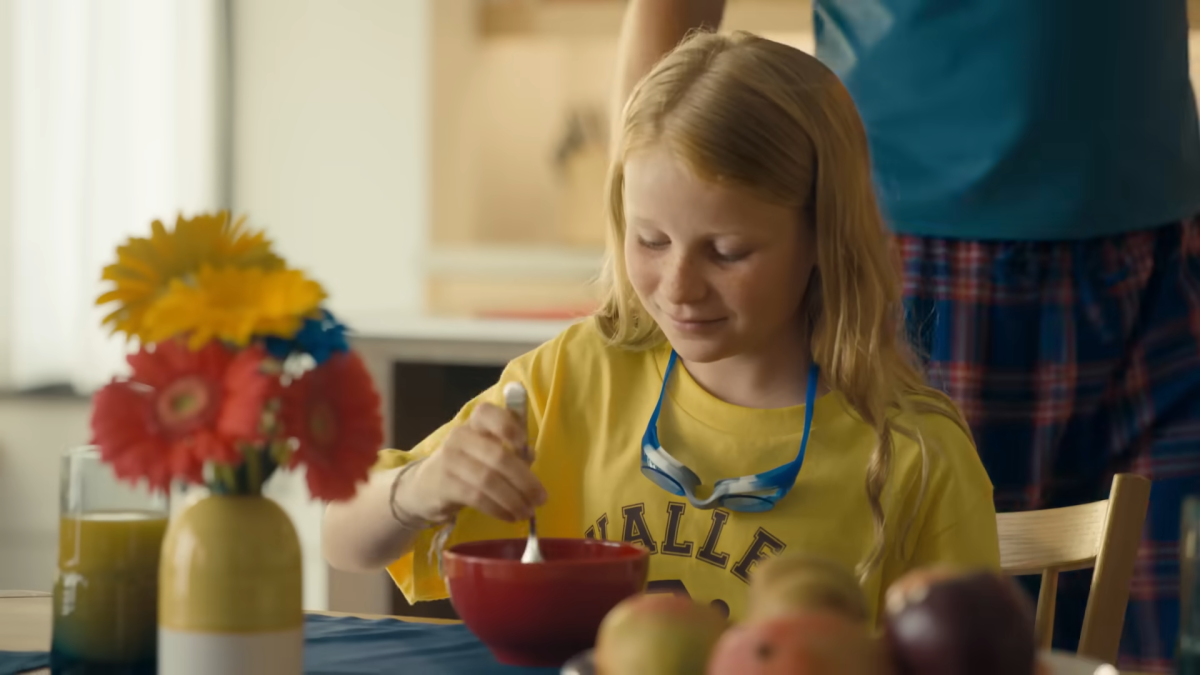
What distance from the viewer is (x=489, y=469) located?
1001mm

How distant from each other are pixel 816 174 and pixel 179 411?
0.63 m

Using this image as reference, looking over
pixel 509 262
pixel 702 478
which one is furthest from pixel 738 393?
pixel 509 262

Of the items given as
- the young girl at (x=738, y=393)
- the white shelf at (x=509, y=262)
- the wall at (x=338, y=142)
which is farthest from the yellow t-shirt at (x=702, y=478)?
the wall at (x=338, y=142)

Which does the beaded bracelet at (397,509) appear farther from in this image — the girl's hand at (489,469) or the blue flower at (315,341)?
the blue flower at (315,341)

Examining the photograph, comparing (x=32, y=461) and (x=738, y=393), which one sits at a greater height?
(x=738, y=393)

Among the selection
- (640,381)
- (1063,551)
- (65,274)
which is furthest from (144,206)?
(1063,551)

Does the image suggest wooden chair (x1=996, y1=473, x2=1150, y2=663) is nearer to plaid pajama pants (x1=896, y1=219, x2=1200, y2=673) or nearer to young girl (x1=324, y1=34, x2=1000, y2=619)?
young girl (x1=324, y1=34, x2=1000, y2=619)

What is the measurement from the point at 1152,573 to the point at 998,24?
22.5 inches

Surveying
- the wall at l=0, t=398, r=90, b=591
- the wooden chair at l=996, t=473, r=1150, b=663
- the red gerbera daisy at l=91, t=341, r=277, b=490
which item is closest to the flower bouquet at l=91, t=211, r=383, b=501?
the red gerbera daisy at l=91, t=341, r=277, b=490

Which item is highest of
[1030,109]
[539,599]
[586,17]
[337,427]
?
[586,17]

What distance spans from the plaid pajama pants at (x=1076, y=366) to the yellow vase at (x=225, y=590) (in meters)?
0.90

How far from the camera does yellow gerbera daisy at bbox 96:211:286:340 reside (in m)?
0.73

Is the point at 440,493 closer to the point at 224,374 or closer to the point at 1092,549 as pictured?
the point at 224,374

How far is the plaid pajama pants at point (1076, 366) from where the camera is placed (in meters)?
1.47
